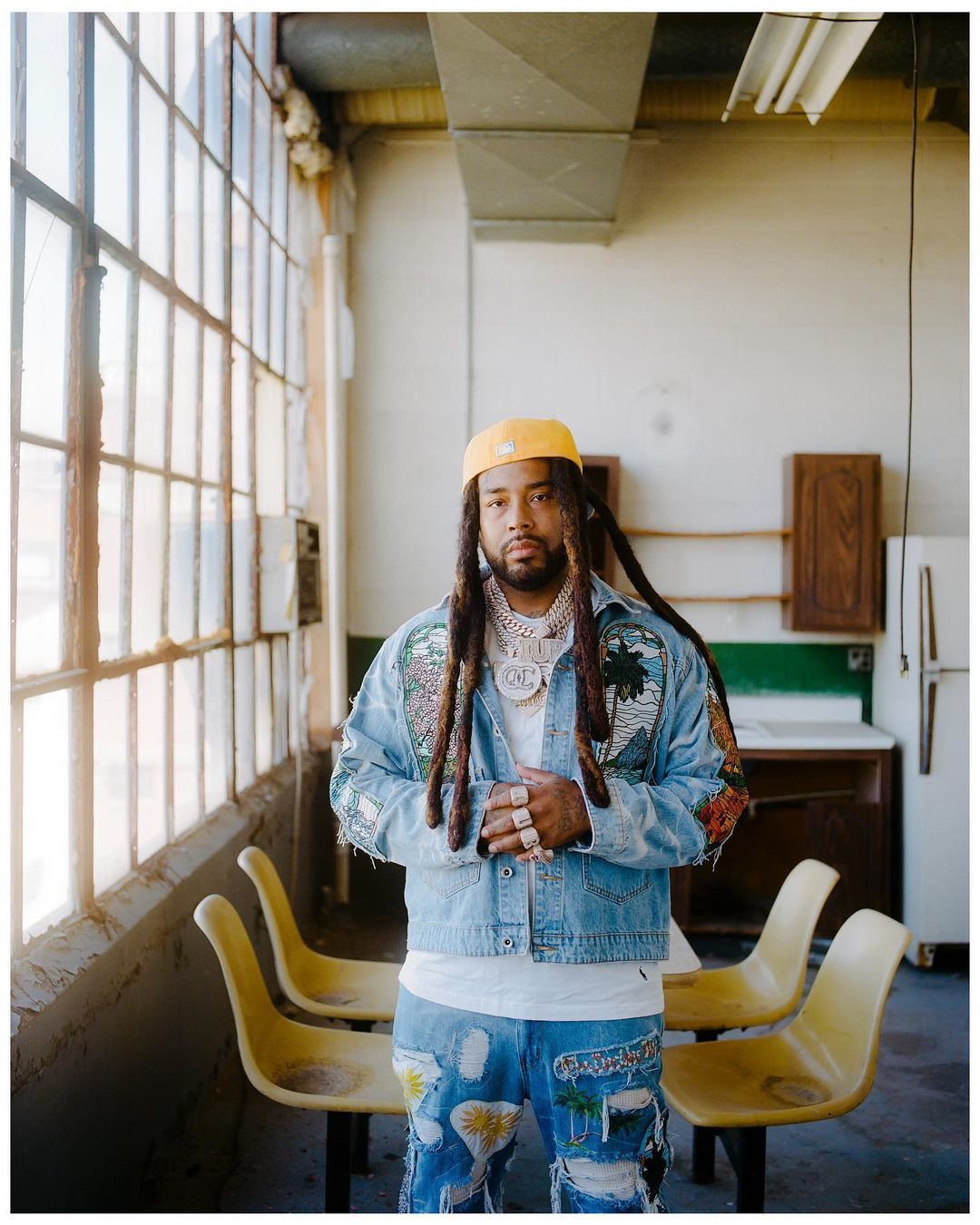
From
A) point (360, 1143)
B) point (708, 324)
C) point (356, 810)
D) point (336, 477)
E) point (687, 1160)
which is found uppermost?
point (708, 324)

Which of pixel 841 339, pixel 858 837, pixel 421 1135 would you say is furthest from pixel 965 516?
pixel 421 1135

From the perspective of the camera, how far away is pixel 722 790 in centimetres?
157

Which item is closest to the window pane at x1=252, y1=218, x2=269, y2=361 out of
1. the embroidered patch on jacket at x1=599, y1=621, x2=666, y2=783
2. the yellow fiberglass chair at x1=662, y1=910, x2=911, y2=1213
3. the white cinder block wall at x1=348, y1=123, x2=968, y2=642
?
the white cinder block wall at x1=348, y1=123, x2=968, y2=642

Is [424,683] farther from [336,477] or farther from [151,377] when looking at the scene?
[336,477]

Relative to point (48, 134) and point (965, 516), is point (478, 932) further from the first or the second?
point (965, 516)

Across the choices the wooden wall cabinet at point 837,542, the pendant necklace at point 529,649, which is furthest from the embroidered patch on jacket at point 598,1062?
the wooden wall cabinet at point 837,542

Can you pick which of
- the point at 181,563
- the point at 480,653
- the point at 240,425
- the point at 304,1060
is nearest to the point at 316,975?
the point at 304,1060

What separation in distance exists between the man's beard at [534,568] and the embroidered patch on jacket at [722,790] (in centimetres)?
32

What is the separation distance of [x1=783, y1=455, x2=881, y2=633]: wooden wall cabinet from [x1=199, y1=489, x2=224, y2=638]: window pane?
8.73ft

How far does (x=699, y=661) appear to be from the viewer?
1.67 m

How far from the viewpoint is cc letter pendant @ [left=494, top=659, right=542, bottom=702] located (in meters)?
1.63

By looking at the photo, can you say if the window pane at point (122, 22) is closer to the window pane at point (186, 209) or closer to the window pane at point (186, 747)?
the window pane at point (186, 209)

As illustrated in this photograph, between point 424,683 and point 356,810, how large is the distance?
0.23m

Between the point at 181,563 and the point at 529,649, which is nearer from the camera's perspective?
the point at 529,649
